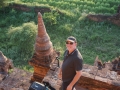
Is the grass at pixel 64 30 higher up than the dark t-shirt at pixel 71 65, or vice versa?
the dark t-shirt at pixel 71 65

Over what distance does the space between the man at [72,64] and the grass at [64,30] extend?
8.30 metres

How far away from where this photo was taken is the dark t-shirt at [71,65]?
418 cm

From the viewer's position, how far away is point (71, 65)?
4289 millimetres

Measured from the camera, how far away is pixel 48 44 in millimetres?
6199

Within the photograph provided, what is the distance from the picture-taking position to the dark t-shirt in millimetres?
4180

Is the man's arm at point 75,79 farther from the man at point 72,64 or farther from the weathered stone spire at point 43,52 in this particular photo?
the weathered stone spire at point 43,52

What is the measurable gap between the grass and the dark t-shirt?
A: 326 inches

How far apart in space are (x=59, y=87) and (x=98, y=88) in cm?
106

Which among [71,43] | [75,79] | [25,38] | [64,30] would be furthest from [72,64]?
[64,30]

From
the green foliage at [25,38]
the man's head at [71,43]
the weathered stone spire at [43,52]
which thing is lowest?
the green foliage at [25,38]

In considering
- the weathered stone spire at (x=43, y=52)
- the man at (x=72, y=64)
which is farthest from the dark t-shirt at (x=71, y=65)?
the weathered stone spire at (x=43, y=52)

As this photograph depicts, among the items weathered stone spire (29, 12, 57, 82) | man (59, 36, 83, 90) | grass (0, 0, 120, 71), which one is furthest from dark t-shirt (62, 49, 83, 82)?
grass (0, 0, 120, 71)

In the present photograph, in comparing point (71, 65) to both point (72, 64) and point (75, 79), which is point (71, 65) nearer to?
point (72, 64)

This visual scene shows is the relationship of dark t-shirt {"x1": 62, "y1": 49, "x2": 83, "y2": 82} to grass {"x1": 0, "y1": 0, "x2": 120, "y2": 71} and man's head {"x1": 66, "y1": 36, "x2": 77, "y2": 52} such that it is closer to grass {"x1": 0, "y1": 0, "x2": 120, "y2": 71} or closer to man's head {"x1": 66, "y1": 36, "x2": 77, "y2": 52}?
man's head {"x1": 66, "y1": 36, "x2": 77, "y2": 52}
